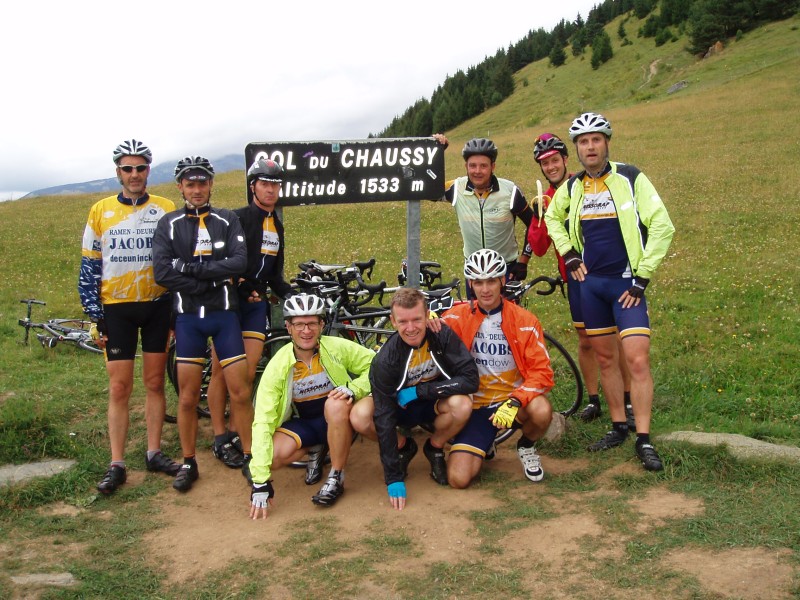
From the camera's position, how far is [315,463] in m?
5.73

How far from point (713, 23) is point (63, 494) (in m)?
66.7

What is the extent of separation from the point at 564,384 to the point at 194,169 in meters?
4.36

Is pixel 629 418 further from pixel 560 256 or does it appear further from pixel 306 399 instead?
pixel 306 399

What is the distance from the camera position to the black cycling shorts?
552 centimetres

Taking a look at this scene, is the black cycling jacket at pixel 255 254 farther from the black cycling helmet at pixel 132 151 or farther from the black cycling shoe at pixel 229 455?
the black cycling shoe at pixel 229 455

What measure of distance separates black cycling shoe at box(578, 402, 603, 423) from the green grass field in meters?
0.39

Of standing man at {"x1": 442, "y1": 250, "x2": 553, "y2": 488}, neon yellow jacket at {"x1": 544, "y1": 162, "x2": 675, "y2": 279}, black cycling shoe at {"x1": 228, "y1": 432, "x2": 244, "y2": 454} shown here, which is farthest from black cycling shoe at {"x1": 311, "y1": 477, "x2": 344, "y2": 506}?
neon yellow jacket at {"x1": 544, "y1": 162, "x2": 675, "y2": 279}

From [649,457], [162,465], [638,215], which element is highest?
[638,215]

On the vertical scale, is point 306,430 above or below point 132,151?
below

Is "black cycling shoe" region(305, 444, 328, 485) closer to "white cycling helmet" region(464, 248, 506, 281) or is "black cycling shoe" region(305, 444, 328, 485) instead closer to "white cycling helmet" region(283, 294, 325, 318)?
"white cycling helmet" region(283, 294, 325, 318)

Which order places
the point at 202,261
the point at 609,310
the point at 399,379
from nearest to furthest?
the point at 399,379 → the point at 202,261 → the point at 609,310

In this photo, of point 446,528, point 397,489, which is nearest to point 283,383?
point 397,489

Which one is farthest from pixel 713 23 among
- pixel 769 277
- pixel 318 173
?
pixel 318 173

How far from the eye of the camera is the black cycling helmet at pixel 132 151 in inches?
213
